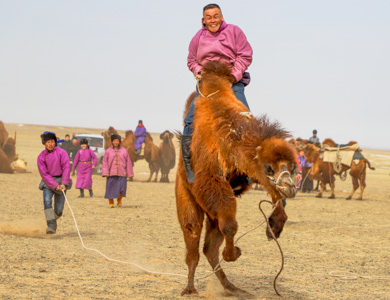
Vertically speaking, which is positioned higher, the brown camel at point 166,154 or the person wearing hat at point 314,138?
the person wearing hat at point 314,138

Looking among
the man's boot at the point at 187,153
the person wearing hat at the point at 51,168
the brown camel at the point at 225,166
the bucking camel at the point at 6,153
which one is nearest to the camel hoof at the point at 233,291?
the brown camel at the point at 225,166

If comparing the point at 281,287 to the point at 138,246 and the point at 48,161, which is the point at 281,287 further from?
the point at 48,161

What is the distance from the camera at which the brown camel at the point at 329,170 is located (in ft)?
73.5

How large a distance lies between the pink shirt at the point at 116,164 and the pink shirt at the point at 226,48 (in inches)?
417

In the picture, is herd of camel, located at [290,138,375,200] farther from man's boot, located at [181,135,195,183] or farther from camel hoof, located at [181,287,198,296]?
man's boot, located at [181,135,195,183]

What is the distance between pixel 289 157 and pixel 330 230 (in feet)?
29.4

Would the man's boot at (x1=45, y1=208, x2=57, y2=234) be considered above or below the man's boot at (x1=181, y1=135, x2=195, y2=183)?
below

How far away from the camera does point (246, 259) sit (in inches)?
344

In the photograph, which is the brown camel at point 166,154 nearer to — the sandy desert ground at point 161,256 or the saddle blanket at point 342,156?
the saddle blanket at point 342,156

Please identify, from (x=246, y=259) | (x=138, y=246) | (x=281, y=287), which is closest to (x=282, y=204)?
(x=281, y=287)

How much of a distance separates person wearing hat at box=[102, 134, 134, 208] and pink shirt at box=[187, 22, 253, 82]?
1060cm

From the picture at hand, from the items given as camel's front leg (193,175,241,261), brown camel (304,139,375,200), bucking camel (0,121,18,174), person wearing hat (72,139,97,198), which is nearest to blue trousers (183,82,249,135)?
camel's front leg (193,175,241,261)

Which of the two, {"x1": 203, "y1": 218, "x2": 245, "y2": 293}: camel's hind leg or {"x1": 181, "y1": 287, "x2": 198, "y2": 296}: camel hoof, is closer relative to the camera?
{"x1": 181, "y1": 287, "x2": 198, "y2": 296}: camel hoof

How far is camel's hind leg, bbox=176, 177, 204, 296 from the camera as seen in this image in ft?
18.8
